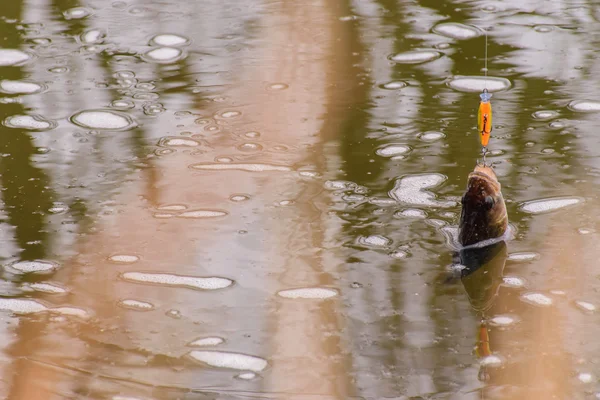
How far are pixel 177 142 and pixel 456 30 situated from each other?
1186 millimetres

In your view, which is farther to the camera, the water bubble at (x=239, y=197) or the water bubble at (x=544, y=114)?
the water bubble at (x=544, y=114)

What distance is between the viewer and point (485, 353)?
1.80m

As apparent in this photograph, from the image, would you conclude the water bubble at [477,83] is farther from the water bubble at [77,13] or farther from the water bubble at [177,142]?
the water bubble at [77,13]

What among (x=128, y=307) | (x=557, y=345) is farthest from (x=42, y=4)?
(x=557, y=345)

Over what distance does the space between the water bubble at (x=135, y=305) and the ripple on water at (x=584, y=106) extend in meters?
1.47

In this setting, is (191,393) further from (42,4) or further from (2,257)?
(42,4)

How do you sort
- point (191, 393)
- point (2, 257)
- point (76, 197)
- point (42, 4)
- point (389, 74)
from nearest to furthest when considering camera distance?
1. point (191, 393)
2. point (2, 257)
3. point (76, 197)
4. point (389, 74)
5. point (42, 4)

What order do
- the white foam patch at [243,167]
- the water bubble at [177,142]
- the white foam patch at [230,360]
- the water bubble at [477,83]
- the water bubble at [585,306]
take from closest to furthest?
the white foam patch at [230,360] → the water bubble at [585,306] → the white foam patch at [243,167] → the water bubble at [177,142] → the water bubble at [477,83]

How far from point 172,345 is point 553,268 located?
0.86 metres

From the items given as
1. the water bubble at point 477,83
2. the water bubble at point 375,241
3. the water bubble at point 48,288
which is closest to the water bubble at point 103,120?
the water bubble at point 48,288

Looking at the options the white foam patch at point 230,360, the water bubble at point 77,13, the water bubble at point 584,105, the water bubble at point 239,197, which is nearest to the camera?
the white foam patch at point 230,360

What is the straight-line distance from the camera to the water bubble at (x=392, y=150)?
2.54 m

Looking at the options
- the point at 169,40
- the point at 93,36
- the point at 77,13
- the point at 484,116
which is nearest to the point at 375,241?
the point at 484,116

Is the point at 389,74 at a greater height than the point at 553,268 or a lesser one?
greater
